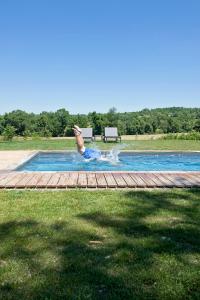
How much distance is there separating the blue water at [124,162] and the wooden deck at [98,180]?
5.13 m

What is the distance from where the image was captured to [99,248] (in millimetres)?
4273

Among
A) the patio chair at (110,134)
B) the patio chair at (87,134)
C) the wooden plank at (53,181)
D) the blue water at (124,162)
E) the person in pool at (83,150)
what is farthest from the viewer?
the patio chair at (87,134)

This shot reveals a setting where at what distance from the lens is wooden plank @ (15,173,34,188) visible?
26.0 feet

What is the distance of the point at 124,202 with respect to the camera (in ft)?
21.3

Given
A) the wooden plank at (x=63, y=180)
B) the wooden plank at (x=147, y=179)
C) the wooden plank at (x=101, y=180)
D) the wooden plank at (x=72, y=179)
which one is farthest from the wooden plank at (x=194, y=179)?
the wooden plank at (x=63, y=180)

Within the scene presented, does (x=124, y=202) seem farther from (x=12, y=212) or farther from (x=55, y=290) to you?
(x=55, y=290)

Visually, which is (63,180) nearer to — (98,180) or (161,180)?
(98,180)

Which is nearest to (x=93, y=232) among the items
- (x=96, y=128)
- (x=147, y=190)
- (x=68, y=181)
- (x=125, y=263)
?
(x=125, y=263)

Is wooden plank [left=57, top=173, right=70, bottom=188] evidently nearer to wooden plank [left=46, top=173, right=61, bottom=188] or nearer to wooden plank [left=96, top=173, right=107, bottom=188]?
wooden plank [left=46, top=173, right=61, bottom=188]

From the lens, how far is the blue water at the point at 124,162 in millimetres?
15148

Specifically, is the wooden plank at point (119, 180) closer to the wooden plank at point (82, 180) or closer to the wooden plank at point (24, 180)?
the wooden plank at point (82, 180)

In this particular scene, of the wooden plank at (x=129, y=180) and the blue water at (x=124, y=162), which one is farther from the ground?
the wooden plank at (x=129, y=180)

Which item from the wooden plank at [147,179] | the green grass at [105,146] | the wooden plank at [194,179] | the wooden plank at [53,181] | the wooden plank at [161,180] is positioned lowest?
the green grass at [105,146]

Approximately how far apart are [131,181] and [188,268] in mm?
4648
